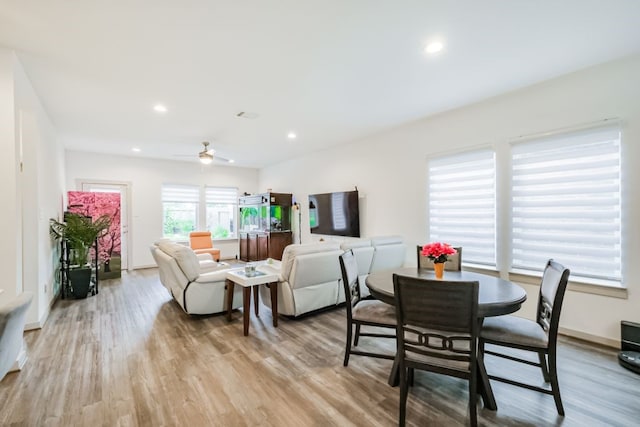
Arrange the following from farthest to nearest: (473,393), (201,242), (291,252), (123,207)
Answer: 1. (201,242)
2. (123,207)
3. (291,252)
4. (473,393)

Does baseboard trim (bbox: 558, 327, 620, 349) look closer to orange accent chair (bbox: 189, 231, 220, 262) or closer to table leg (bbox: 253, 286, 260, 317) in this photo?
table leg (bbox: 253, 286, 260, 317)

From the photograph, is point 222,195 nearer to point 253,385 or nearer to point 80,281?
point 80,281

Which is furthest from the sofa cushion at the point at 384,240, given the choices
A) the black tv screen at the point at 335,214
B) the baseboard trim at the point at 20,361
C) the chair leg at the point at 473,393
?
the baseboard trim at the point at 20,361

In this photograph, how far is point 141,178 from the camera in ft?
23.3

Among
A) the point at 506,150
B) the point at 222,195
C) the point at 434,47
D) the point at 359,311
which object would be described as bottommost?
the point at 359,311

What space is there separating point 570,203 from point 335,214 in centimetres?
374

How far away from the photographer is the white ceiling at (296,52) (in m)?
2.09

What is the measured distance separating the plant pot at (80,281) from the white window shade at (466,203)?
18.3 feet

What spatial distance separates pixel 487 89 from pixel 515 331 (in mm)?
2776

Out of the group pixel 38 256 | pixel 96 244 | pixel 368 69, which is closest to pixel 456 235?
pixel 368 69

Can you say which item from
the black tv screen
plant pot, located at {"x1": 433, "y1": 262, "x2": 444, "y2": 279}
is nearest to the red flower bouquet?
plant pot, located at {"x1": 433, "y1": 262, "x2": 444, "y2": 279}

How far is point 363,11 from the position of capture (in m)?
2.09

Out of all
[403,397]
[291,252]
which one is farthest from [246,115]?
[403,397]

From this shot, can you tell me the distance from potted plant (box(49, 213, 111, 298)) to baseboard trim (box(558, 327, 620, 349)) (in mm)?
6675
